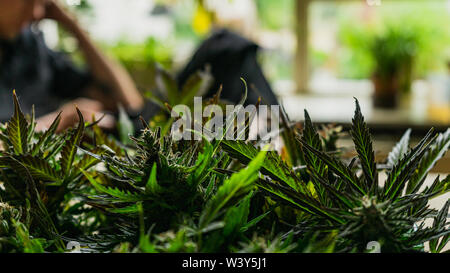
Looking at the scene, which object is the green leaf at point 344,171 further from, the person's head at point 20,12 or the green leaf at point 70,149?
the person's head at point 20,12

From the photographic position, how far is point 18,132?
0.34 metres

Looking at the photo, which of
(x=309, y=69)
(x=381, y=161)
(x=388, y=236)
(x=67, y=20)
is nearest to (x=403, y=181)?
(x=388, y=236)

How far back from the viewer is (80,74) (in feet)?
6.91

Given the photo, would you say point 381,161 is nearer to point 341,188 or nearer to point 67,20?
point 341,188

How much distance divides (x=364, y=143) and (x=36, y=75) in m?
2.05

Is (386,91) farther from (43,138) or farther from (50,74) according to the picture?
(43,138)

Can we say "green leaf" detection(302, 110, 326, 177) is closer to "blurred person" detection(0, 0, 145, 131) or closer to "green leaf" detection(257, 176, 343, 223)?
"green leaf" detection(257, 176, 343, 223)

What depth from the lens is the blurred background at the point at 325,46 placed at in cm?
259

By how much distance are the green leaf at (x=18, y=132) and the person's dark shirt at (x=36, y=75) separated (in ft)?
5.47

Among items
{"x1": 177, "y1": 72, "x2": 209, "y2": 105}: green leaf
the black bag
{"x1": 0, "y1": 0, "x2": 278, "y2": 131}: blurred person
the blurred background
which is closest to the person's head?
{"x1": 0, "y1": 0, "x2": 278, "y2": 131}: blurred person

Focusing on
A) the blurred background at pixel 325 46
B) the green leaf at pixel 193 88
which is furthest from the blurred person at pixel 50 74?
the green leaf at pixel 193 88

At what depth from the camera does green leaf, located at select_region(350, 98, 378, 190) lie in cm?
30

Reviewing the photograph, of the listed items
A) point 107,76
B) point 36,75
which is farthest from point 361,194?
point 36,75
